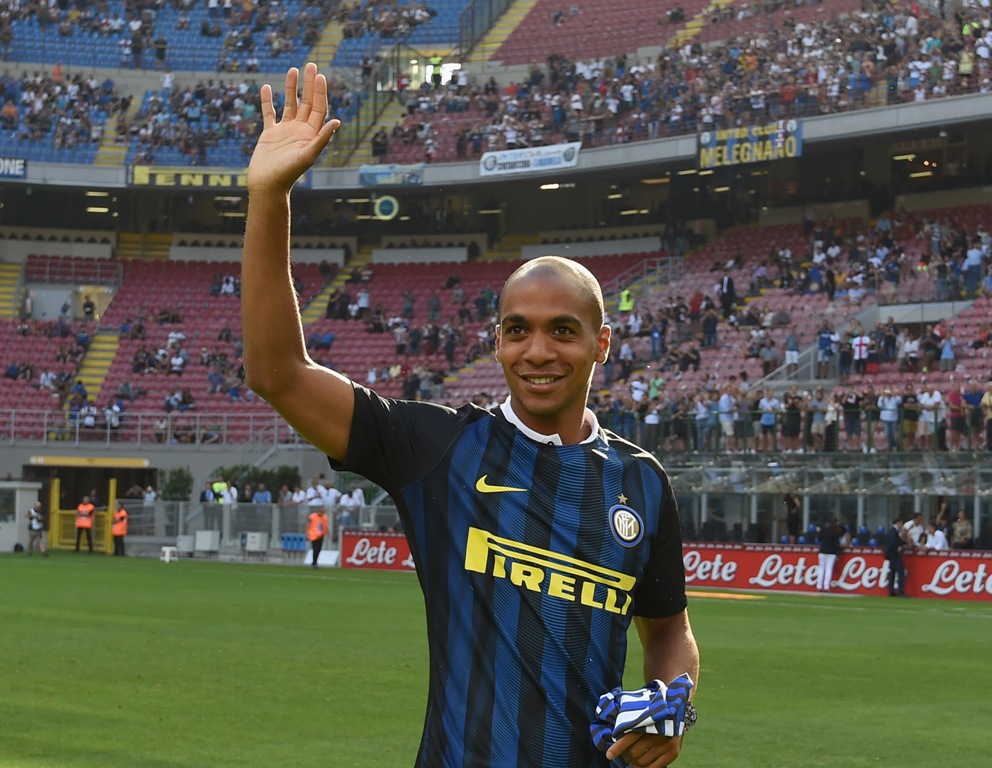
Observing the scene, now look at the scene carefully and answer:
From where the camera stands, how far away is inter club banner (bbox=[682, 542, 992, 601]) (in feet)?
96.3

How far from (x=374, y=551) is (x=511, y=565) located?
34058 mm

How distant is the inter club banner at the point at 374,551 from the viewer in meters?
36.8

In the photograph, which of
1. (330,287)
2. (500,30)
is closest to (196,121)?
(330,287)

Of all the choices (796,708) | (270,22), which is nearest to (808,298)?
(270,22)

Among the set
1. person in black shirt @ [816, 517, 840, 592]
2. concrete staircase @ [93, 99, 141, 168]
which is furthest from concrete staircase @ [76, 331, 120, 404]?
person in black shirt @ [816, 517, 840, 592]

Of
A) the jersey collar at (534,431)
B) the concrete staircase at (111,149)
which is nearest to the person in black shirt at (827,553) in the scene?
the jersey collar at (534,431)

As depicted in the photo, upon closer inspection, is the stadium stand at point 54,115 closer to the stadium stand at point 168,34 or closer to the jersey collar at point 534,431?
the stadium stand at point 168,34

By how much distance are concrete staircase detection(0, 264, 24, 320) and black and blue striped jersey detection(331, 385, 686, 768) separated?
2134 inches

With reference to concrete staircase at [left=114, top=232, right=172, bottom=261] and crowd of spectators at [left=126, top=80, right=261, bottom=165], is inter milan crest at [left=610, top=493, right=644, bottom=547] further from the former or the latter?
concrete staircase at [left=114, top=232, right=172, bottom=261]

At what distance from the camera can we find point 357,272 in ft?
190

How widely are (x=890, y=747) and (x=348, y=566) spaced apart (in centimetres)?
2727

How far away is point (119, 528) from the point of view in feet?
135

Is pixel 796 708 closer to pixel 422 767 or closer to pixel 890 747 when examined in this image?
pixel 890 747

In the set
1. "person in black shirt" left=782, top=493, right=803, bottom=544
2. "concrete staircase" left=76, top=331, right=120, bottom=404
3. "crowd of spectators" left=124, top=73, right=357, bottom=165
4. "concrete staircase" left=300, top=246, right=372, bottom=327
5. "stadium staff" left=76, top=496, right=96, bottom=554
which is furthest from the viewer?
"crowd of spectators" left=124, top=73, right=357, bottom=165
